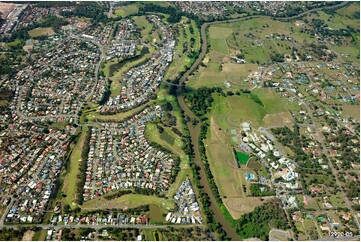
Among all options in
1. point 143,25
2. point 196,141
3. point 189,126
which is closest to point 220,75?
point 189,126

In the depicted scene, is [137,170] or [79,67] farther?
[79,67]

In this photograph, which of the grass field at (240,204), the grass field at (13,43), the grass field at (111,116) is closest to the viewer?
the grass field at (240,204)

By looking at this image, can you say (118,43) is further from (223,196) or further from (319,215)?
(319,215)

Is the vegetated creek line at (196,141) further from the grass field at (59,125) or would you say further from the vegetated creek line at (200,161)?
the grass field at (59,125)

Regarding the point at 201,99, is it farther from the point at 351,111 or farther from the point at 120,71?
the point at 351,111

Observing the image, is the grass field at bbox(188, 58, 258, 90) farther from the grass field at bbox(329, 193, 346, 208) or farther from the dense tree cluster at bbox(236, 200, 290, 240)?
the dense tree cluster at bbox(236, 200, 290, 240)

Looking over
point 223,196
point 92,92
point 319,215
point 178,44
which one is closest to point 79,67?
point 92,92

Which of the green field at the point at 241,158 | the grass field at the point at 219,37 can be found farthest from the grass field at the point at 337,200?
the grass field at the point at 219,37
